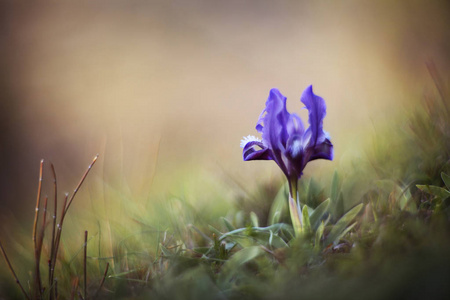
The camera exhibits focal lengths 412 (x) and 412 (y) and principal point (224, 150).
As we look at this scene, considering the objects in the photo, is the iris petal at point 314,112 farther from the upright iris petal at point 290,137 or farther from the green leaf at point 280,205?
the green leaf at point 280,205

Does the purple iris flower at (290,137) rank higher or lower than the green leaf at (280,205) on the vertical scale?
higher

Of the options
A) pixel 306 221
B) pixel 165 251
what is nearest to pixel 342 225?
pixel 306 221

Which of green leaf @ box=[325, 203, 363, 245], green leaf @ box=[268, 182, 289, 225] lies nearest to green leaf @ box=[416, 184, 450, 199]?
green leaf @ box=[325, 203, 363, 245]

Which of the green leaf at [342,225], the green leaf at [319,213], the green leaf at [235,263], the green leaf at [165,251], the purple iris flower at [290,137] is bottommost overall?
the green leaf at [342,225]

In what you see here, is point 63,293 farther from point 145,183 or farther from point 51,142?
point 51,142

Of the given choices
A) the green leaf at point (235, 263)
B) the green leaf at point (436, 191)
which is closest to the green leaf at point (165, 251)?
the green leaf at point (235, 263)

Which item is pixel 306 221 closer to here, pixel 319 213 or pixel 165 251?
pixel 319 213

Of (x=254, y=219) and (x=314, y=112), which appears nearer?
(x=314, y=112)
